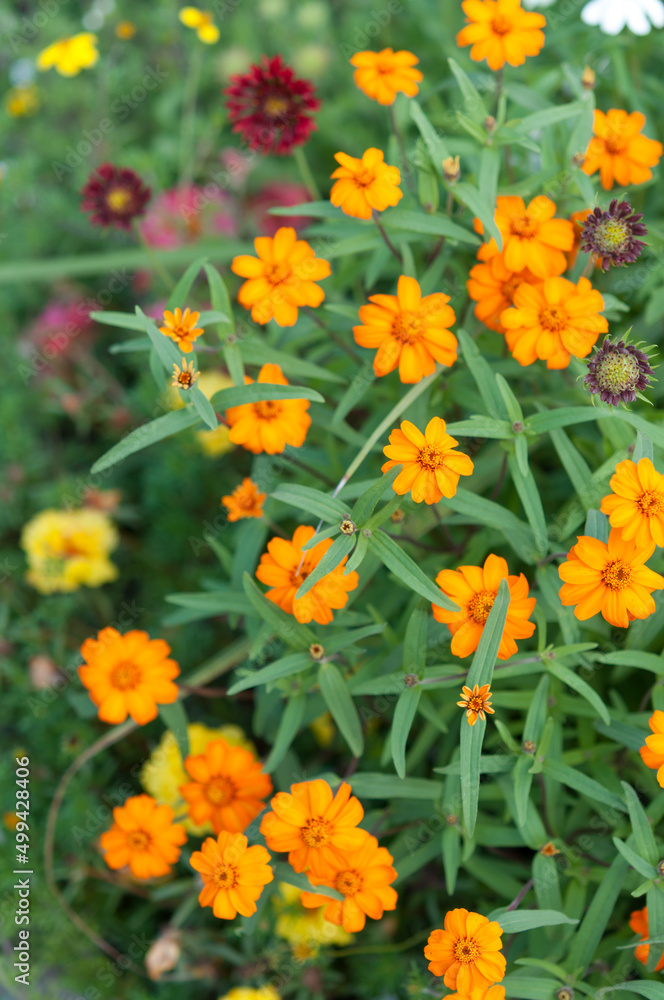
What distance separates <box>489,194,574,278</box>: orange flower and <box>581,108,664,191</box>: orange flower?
0.24 metres

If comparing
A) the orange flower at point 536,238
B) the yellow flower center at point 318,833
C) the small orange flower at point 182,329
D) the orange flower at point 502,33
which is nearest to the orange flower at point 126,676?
the yellow flower center at point 318,833

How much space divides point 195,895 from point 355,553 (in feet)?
4.15

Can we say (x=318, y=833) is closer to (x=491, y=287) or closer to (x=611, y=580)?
(x=611, y=580)

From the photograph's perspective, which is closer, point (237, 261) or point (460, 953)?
point (460, 953)

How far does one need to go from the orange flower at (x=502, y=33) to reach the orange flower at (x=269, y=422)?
2.84 ft

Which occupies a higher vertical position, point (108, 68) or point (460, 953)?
point (108, 68)

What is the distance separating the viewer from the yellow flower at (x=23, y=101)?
3.24 meters

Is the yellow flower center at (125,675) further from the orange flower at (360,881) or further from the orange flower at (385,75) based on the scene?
the orange flower at (385,75)

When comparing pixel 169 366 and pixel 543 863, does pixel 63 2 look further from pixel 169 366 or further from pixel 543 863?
pixel 543 863

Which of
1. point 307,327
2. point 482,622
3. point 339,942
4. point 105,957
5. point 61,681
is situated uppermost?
point 307,327

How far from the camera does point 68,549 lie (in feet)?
8.33

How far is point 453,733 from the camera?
1.98 metres

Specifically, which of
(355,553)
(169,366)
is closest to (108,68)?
(169,366)

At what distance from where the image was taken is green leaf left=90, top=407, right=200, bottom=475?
1.55 meters
